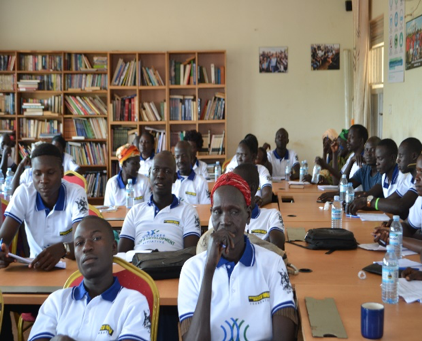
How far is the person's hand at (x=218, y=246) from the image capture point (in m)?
2.28

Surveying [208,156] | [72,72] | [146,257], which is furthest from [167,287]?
[72,72]

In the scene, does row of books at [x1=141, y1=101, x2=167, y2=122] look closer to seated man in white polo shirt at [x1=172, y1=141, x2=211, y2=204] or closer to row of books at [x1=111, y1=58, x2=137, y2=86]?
row of books at [x1=111, y1=58, x2=137, y2=86]

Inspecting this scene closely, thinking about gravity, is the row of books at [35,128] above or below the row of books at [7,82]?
below

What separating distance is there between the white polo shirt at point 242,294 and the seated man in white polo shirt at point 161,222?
1265mm

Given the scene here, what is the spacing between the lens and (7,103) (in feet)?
30.7

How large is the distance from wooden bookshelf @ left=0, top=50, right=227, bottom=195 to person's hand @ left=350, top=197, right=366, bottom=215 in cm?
468

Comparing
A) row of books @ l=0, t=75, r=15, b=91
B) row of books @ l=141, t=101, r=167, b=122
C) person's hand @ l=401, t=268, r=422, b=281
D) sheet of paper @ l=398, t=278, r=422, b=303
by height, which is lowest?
sheet of paper @ l=398, t=278, r=422, b=303

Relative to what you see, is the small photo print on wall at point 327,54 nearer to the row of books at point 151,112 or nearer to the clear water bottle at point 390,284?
the row of books at point 151,112

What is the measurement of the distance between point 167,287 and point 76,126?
6.96 m

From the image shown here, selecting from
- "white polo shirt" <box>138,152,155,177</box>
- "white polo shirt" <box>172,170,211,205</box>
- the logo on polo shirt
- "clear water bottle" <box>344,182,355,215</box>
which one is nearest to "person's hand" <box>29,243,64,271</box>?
the logo on polo shirt

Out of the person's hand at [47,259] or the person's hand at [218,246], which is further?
the person's hand at [47,259]

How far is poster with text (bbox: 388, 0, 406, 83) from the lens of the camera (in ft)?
22.7

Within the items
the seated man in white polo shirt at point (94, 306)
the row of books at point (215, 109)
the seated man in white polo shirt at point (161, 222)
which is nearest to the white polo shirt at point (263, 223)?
the seated man in white polo shirt at point (161, 222)

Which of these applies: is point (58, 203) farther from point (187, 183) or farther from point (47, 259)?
point (187, 183)
